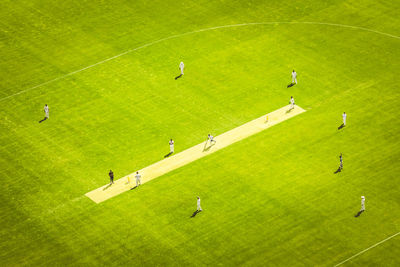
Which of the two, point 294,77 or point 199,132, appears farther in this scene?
point 294,77

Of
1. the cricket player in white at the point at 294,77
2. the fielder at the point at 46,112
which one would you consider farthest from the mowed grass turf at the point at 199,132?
the fielder at the point at 46,112

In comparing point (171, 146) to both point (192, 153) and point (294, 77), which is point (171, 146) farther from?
point (294, 77)

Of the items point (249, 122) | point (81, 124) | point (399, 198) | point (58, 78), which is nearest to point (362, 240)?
point (399, 198)

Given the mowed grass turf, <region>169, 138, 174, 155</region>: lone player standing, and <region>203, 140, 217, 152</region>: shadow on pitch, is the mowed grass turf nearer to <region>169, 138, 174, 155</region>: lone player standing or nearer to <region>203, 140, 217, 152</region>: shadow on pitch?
<region>169, 138, 174, 155</region>: lone player standing

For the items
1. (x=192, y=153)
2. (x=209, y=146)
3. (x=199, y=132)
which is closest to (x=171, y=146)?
(x=192, y=153)

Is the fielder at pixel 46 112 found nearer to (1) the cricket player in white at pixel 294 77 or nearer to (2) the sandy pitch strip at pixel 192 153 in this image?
(2) the sandy pitch strip at pixel 192 153

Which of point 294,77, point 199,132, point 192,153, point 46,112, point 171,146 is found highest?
point 294,77

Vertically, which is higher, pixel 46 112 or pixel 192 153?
pixel 46 112
